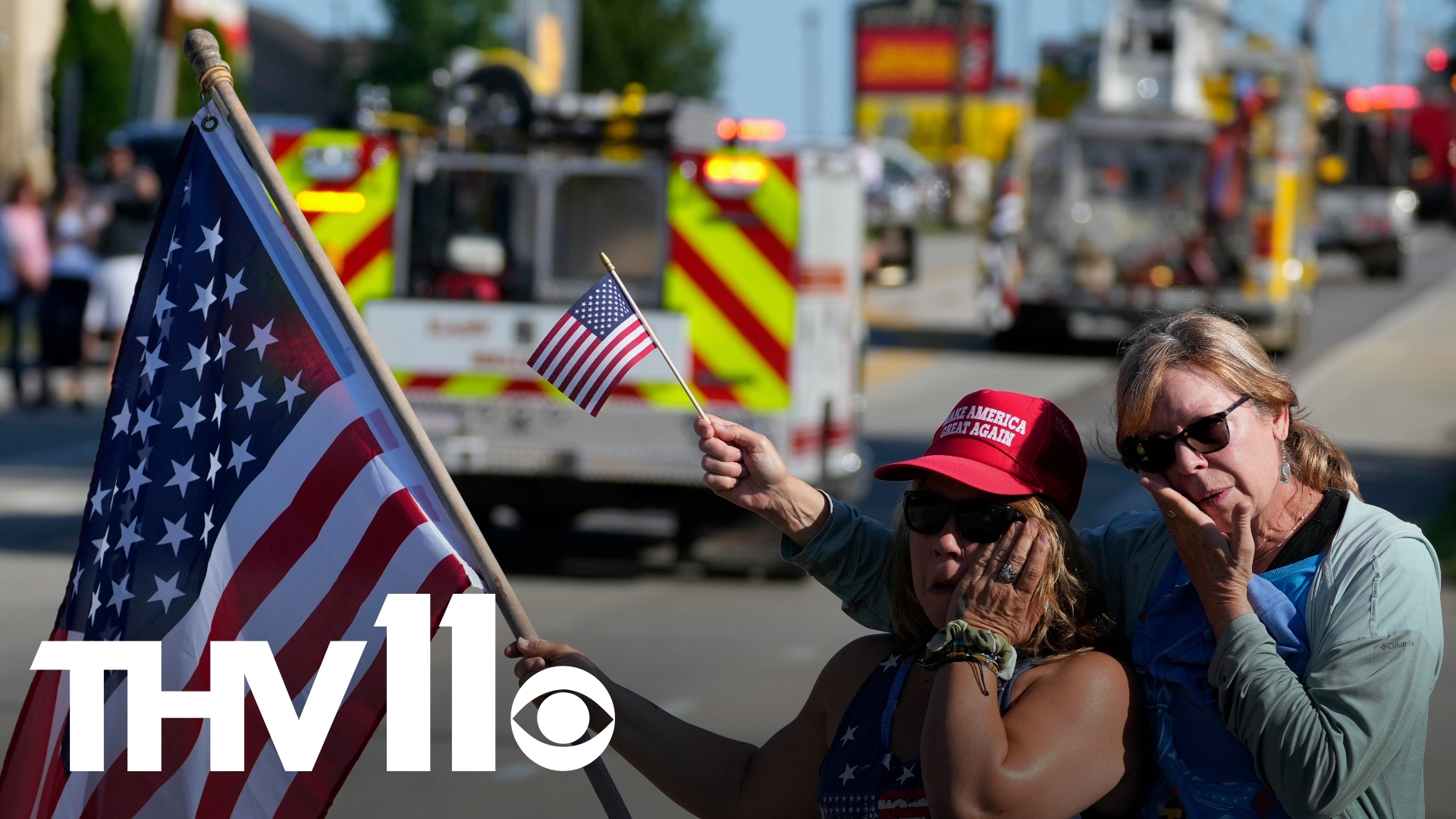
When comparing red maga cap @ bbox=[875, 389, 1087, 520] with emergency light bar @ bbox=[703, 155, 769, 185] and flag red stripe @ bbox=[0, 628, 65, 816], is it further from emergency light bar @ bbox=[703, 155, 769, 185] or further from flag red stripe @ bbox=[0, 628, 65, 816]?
emergency light bar @ bbox=[703, 155, 769, 185]

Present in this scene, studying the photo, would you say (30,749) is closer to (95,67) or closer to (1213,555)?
(1213,555)

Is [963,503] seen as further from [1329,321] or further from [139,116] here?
[1329,321]

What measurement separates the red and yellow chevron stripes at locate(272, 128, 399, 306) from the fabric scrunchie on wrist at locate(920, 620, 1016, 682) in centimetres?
683

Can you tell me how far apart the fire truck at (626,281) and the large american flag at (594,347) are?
18.2ft

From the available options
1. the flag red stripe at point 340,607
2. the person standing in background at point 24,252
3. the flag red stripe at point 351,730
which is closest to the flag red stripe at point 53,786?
the flag red stripe at point 340,607

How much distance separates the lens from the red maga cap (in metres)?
2.56

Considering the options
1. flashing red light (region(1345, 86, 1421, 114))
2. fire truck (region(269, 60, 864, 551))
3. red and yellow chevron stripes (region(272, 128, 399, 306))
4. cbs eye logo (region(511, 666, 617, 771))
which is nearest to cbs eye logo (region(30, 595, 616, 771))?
cbs eye logo (region(511, 666, 617, 771))

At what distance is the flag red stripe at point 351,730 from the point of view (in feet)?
9.05

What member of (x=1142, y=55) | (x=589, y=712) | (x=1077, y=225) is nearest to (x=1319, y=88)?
(x=1142, y=55)

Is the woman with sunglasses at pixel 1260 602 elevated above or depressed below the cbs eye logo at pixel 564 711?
above

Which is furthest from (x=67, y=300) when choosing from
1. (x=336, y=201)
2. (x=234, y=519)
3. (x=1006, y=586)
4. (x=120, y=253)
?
(x=1006, y=586)

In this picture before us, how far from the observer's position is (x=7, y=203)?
15.9 metres

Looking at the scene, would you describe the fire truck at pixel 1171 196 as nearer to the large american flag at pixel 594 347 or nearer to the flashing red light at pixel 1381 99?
the flashing red light at pixel 1381 99

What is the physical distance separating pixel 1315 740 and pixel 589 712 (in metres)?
1.20
